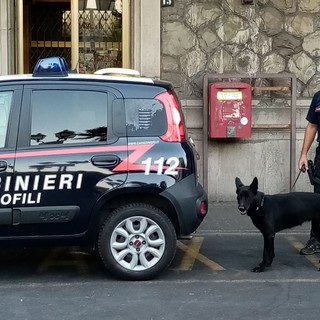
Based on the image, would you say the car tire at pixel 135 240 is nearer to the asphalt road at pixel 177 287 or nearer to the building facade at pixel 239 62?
the asphalt road at pixel 177 287

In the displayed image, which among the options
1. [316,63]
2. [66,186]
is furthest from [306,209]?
[316,63]

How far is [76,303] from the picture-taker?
554 cm

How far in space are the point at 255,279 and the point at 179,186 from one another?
111 cm

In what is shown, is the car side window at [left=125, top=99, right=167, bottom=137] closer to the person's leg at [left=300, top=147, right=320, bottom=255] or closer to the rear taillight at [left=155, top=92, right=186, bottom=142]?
the rear taillight at [left=155, top=92, right=186, bottom=142]

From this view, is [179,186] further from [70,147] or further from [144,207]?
[70,147]

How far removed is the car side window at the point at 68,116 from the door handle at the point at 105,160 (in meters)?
0.17

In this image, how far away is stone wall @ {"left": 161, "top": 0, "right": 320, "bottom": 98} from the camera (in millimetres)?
10070

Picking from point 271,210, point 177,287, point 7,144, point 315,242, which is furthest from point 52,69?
point 315,242

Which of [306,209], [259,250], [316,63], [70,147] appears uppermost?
[316,63]

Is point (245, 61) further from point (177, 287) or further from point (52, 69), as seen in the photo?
point (177, 287)

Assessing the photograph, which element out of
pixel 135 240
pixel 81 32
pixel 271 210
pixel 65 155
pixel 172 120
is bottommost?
pixel 135 240

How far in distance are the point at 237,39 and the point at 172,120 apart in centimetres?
435

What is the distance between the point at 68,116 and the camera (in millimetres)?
6035

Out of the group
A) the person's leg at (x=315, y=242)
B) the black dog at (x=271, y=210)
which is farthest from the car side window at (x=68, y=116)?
the person's leg at (x=315, y=242)
